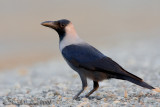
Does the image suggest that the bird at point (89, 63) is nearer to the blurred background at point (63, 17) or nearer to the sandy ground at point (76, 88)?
the sandy ground at point (76, 88)

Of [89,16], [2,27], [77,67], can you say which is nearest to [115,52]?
[77,67]

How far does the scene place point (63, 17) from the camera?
39531mm

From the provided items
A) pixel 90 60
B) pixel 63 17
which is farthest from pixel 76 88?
pixel 63 17

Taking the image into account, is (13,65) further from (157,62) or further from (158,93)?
(158,93)

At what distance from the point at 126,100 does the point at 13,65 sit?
42.9 feet

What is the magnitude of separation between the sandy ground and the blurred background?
12.9 ft

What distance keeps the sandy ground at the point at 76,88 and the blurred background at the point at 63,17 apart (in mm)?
3944

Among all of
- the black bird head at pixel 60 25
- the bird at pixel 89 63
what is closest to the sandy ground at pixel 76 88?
the bird at pixel 89 63

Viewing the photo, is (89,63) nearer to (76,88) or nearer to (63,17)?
(76,88)

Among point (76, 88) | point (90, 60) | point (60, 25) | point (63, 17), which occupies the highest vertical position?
point (63, 17)

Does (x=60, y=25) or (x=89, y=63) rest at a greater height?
(x=60, y=25)

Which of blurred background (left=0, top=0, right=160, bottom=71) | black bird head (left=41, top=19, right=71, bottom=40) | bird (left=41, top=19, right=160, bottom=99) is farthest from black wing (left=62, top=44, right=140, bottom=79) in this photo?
blurred background (left=0, top=0, right=160, bottom=71)

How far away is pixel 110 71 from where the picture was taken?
9305mm

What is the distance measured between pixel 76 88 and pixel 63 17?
28118 mm
